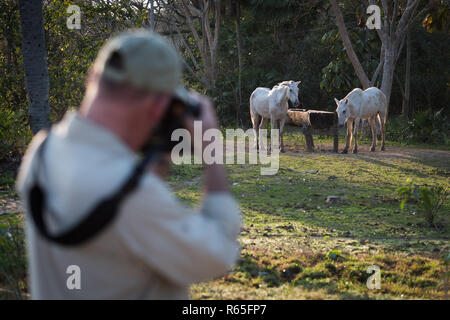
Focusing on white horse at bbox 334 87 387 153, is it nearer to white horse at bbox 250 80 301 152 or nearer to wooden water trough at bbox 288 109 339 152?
wooden water trough at bbox 288 109 339 152

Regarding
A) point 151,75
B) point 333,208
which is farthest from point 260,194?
point 151,75

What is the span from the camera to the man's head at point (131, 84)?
150 cm

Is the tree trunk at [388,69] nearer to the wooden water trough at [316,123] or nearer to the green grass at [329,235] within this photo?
the wooden water trough at [316,123]

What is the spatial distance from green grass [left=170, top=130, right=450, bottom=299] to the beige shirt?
2526mm

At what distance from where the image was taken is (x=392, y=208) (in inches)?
326

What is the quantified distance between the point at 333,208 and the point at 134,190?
7234 millimetres

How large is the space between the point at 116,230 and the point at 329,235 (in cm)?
556

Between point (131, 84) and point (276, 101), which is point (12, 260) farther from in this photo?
point (276, 101)

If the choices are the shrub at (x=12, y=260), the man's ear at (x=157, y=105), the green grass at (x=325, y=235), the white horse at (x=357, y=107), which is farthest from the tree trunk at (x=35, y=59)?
the white horse at (x=357, y=107)

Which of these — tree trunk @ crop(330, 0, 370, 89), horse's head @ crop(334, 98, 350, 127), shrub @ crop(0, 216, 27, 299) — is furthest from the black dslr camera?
tree trunk @ crop(330, 0, 370, 89)

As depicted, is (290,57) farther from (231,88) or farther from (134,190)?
(134,190)

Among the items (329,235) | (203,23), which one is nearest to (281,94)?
(329,235)

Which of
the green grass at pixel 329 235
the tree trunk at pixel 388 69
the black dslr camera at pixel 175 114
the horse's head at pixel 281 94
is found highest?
the tree trunk at pixel 388 69

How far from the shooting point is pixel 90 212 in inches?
54.1
